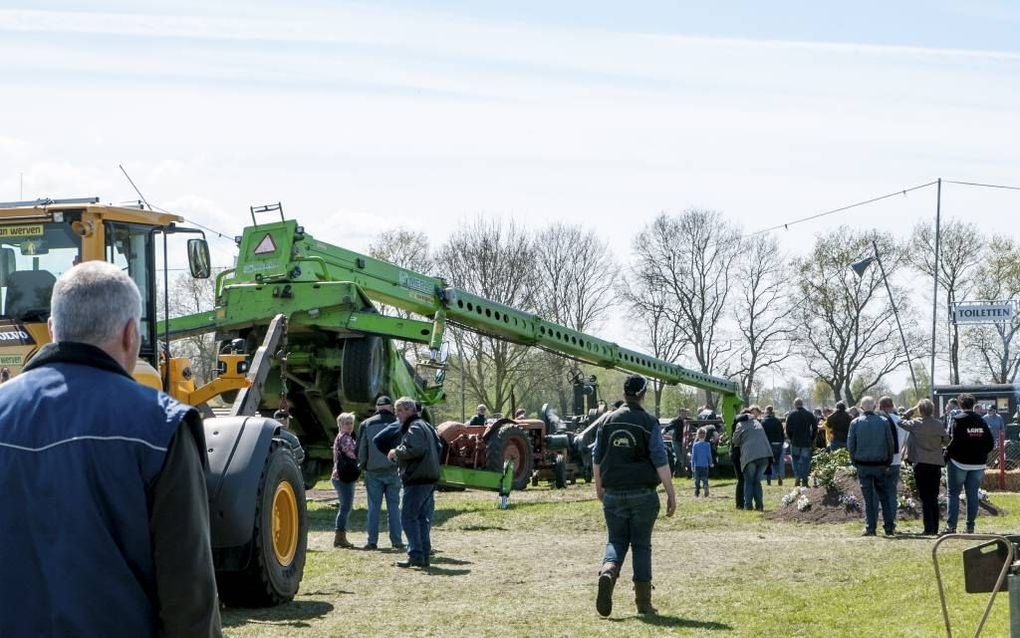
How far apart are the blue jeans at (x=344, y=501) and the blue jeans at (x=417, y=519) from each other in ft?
6.78

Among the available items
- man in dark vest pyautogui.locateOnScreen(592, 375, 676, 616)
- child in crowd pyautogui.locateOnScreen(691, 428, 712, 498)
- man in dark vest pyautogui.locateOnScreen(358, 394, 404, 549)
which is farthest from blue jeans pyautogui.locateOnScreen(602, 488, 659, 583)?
child in crowd pyautogui.locateOnScreen(691, 428, 712, 498)

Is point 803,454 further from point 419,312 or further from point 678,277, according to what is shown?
point 678,277

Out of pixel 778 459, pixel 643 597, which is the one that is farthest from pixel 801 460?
pixel 643 597

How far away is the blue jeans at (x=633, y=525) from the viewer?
33.4 ft

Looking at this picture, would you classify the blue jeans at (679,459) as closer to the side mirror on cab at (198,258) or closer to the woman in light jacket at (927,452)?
the woman in light jacket at (927,452)

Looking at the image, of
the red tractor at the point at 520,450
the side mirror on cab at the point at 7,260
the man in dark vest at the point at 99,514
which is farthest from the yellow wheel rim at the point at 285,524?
the red tractor at the point at 520,450

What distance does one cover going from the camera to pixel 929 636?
8906 mm

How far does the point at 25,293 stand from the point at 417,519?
507 centimetres

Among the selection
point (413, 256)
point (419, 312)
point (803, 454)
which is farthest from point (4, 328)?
point (413, 256)

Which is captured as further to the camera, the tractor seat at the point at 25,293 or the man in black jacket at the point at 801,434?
the man in black jacket at the point at 801,434

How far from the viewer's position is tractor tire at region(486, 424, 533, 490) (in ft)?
76.8

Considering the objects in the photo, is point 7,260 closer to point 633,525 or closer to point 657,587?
point 633,525

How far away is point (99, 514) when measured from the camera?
324cm

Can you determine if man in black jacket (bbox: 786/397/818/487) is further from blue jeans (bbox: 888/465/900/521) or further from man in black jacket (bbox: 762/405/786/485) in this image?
blue jeans (bbox: 888/465/900/521)
